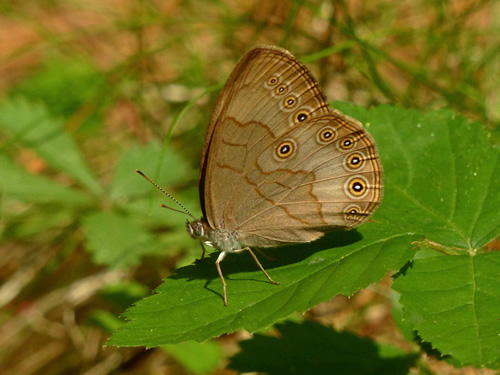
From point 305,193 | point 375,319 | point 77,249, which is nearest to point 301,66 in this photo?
point 305,193

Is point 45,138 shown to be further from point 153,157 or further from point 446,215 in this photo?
point 446,215

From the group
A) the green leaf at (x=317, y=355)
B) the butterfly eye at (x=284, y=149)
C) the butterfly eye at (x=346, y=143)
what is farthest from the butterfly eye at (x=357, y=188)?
the green leaf at (x=317, y=355)

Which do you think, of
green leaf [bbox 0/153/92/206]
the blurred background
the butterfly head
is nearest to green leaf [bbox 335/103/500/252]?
the butterfly head

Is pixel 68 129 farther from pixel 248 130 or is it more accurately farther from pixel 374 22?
pixel 248 130

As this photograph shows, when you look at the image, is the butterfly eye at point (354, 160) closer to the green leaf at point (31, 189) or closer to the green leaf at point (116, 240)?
the green leaf at point (116, 240)

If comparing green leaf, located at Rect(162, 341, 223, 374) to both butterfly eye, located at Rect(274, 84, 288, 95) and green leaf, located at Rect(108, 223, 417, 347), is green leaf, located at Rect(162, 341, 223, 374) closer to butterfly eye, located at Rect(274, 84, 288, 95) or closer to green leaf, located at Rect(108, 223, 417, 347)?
green leaf, located at Rect(108, 223, 417, 347)

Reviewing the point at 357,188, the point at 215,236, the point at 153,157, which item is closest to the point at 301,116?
the point at 357,188

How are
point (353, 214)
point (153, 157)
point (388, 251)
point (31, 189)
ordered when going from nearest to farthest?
point (388, 251)
point (353, 214)
point (31, 189)
point (153, 157)
